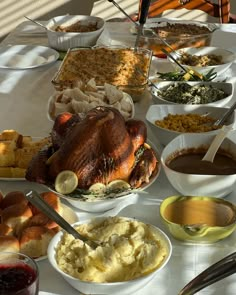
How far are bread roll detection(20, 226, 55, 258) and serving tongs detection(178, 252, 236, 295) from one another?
0.23 metres

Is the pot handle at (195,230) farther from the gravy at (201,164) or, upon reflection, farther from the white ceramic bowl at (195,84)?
the white ceramic bowl at (195,84)

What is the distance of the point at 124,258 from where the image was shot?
0.86 m

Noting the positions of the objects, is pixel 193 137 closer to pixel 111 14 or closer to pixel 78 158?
pixel 78 158

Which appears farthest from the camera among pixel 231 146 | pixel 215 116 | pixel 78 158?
pixel 215 116

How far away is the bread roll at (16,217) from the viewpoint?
98 cm

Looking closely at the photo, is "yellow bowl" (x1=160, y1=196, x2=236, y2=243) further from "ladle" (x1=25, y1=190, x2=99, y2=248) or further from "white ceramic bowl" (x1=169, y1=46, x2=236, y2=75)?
"white ceramic bowl" (x1=169, y1=46, x2=236, y2=75)

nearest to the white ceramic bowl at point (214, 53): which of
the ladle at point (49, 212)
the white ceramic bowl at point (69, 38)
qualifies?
the white ceramic bowl at point (69, 38)

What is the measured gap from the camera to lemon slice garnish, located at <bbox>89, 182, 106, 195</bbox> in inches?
41.0

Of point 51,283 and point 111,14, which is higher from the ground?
point 51,283

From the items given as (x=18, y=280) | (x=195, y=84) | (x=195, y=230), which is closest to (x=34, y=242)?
(x=18, y=280)

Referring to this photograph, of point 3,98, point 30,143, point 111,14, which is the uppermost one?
point 30,143

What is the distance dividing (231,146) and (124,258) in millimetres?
411

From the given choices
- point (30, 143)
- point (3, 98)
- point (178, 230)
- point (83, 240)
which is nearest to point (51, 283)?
point (83, 240)

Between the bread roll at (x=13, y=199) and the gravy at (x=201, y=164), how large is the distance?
11.1 inches
